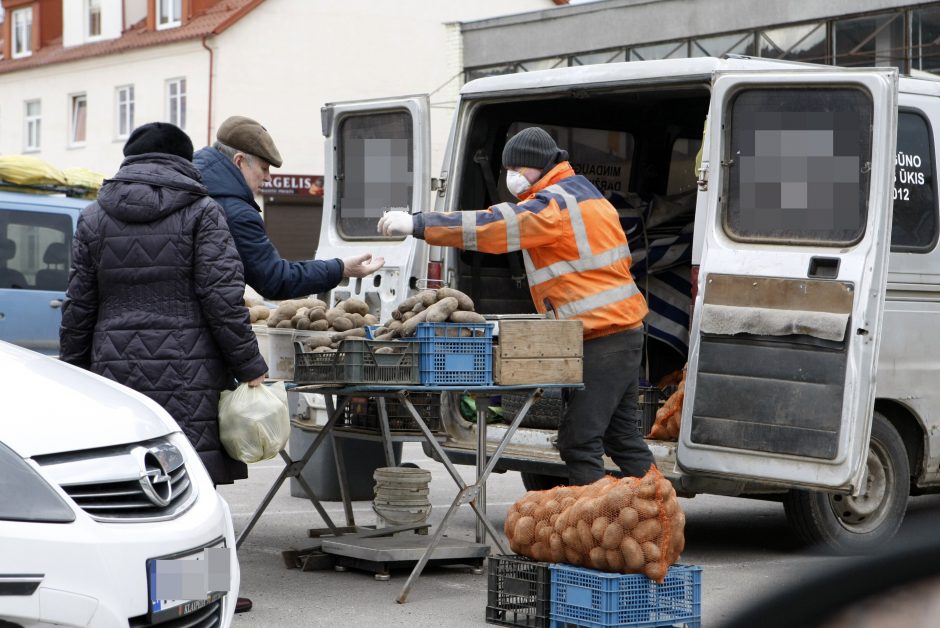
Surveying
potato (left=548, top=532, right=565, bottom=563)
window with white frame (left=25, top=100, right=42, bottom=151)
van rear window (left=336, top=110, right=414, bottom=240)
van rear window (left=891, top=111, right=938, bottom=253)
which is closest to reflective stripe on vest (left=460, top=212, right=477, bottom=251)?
potato (left=548, top=532, right=565, bottom=563)

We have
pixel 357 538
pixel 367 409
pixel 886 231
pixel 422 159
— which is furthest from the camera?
pixel 422 159

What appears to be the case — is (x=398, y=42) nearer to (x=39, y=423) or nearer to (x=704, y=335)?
(x=704, y=335)

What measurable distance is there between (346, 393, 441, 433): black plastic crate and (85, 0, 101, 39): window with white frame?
1442 inches

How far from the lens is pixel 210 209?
5.75 m

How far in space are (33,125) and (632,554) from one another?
4036cm

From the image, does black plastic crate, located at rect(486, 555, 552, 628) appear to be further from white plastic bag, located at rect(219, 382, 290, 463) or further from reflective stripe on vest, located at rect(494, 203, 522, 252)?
reflective stripe on vest, located at rect(494, 203, 522, 252)

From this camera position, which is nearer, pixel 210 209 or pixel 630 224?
pixel 210 209

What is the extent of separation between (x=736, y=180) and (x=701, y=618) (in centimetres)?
220

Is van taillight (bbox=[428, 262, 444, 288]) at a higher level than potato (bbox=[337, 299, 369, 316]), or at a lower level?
higher

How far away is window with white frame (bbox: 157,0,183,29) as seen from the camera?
3891cm

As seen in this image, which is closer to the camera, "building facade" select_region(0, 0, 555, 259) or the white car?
the white car

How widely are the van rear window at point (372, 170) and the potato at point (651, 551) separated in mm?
3596

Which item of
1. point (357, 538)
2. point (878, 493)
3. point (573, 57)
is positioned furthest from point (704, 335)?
point (573, 57)

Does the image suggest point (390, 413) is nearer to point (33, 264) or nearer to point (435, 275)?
point (435, 275)
